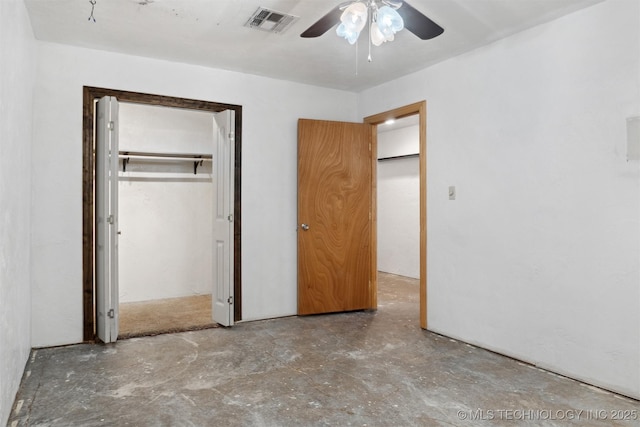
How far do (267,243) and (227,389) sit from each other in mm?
1857

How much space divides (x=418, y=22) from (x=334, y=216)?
2.53 m

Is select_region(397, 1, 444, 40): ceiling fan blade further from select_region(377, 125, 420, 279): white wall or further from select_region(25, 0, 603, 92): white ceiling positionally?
select_region(377, 125, 420, 279): white wall

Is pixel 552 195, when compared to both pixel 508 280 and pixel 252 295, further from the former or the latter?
pixel 252 295

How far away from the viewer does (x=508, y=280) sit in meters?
3.16

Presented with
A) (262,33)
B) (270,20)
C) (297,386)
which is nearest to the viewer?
(297,386)

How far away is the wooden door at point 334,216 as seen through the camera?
431 cm

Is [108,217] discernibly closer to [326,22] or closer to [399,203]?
[326,22]

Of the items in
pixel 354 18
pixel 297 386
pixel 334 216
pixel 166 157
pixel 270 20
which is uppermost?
pixel 270 20

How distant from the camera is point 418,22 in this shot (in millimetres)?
2148

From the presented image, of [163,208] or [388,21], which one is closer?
[388,21]

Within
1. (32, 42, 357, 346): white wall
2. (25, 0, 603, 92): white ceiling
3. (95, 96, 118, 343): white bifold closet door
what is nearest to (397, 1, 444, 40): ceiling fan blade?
(25, 0, 603, 92): white ceiling

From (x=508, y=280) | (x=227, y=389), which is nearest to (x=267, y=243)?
(x=227, y=389)

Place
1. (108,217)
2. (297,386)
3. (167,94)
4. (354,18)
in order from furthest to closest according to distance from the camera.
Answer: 1. (167,94)
2. (108,217)
3. (297,386)
4. (354,18)

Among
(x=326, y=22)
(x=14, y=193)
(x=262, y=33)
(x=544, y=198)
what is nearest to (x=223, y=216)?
(x=262, y=33)
